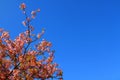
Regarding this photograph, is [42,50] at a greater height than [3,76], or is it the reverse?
[42,50]

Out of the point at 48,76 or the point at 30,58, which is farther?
the point at 48,76

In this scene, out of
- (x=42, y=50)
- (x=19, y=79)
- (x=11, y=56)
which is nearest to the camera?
(x=19, y=79)

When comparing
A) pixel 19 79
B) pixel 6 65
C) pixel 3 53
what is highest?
pixel 3 53

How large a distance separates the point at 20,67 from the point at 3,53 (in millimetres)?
2250

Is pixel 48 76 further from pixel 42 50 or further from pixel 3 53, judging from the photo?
pixel 3 53

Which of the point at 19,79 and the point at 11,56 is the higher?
the point at 11,56

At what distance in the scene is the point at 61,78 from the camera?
2058 cm

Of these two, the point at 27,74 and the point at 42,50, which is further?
the point at 42,50

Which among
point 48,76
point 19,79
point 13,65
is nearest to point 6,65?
point 13,65

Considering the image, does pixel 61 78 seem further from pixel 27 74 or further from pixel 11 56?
pixel 11 56

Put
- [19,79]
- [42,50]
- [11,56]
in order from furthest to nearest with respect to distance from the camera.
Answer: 1. [42,50]
2. [11,56]
3. [19,79]

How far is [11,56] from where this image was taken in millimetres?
20375

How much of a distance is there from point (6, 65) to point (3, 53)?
4.75 feet

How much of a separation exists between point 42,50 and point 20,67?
3162 millimetres
